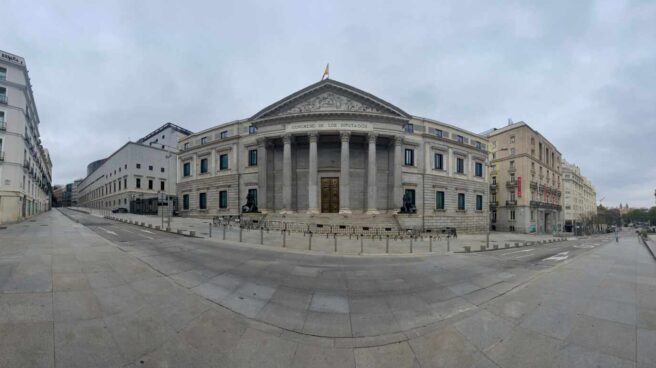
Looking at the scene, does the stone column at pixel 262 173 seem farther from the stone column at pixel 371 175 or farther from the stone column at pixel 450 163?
the stone column at pixel 450 163

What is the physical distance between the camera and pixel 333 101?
32781 millimetres

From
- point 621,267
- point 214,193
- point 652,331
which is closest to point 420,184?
point 621,267

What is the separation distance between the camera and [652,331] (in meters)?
4.79

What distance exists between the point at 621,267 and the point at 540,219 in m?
56.5

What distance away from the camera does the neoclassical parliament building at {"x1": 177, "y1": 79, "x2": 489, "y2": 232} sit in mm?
31812

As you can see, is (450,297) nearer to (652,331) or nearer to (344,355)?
(652,331)

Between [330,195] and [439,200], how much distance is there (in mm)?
15776

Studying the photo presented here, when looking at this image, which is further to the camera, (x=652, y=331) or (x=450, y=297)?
(x=450, y=297)

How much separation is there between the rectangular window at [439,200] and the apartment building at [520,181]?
79.3ft

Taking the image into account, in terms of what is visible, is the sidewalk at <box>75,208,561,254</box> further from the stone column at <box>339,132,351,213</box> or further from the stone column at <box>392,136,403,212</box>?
the stone column at <box>392,136,403,212</box>

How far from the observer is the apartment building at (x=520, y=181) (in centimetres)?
5188

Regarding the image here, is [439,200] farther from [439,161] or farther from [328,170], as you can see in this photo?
[328,170]

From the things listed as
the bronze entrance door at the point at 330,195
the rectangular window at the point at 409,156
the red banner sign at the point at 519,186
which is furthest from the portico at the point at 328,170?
the red banner sign at the point at 519,186

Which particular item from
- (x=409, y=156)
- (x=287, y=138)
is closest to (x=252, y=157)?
(x=287, y=138)
